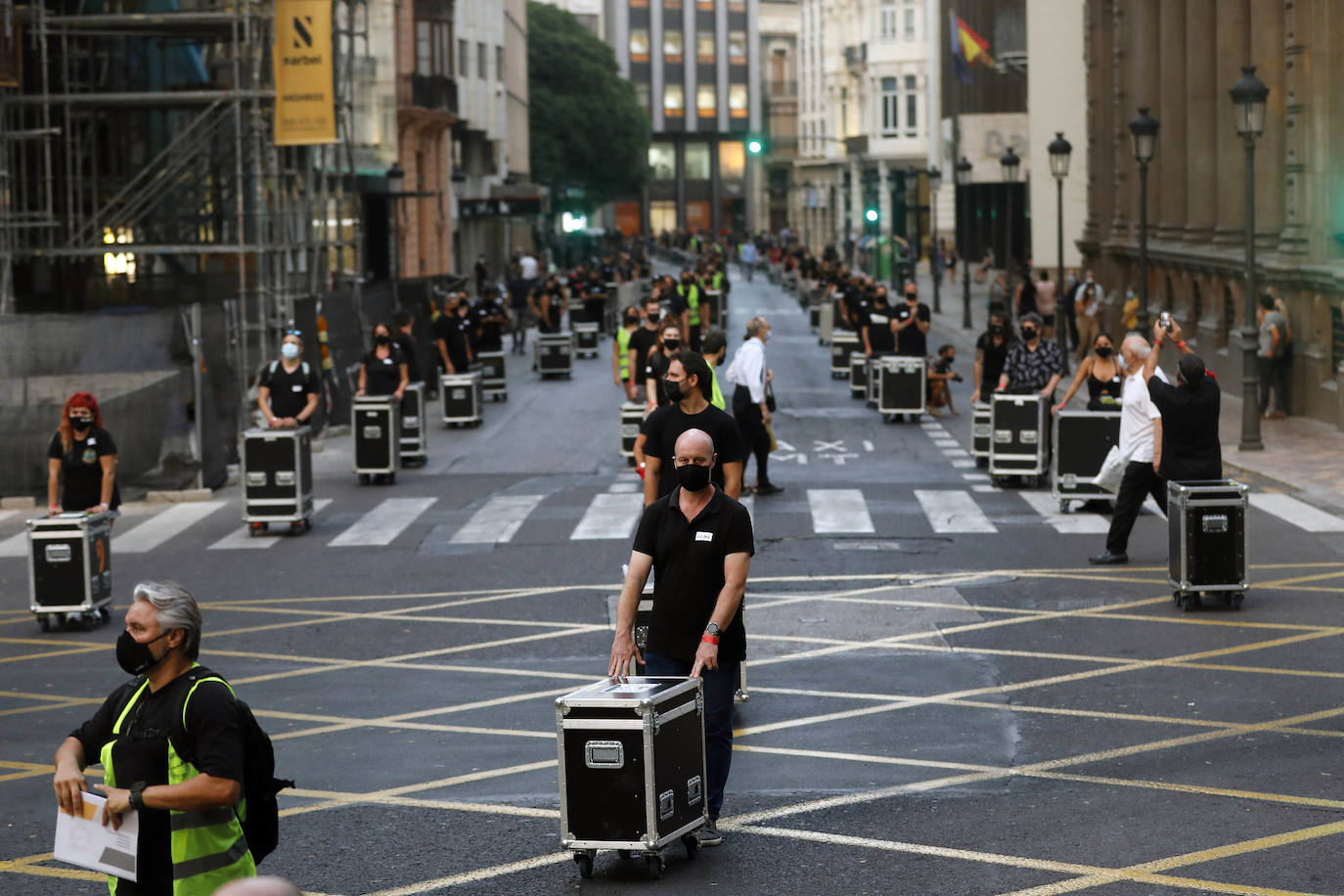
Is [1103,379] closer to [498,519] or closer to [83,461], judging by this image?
[498,519]

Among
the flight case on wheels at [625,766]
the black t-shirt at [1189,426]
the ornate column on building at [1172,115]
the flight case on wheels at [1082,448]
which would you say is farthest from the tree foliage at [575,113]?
the flight case on wheels at [625,766]

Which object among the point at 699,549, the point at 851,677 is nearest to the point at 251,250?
the point at 851,677

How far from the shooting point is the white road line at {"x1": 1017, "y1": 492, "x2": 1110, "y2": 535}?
1886 centimetres

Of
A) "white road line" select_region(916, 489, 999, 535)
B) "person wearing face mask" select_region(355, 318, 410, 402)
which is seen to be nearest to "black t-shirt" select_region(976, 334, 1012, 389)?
"white road line" select_region(916, 489, 999, 535)


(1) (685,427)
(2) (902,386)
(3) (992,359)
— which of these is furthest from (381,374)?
(1) (685,427)

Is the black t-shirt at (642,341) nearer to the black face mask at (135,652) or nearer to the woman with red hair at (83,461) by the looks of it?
the woman with red hair at (83,461)

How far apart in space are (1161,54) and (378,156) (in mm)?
21825

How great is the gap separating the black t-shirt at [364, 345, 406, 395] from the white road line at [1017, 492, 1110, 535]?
7743mm

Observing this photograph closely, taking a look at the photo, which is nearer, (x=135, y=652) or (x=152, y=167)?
(x=135, y=652)

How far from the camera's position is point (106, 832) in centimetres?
604

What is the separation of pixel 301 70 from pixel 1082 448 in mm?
20301

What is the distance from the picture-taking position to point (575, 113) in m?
107

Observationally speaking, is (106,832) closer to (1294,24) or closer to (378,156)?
(1294,24)

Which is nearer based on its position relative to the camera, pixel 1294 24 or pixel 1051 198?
pixel 1294 24
